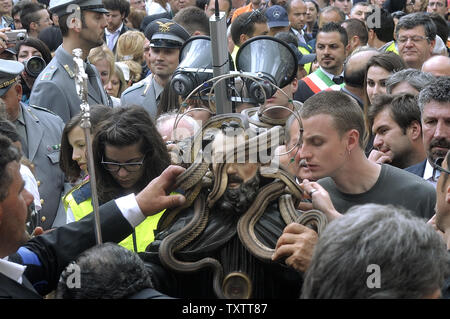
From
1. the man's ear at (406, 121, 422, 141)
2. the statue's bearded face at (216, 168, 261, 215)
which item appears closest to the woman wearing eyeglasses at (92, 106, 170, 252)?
the statue's bearded face at (216, 168, 261, 215)

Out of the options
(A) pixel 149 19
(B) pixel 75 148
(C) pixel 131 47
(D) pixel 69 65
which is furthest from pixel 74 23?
(A) pixel 149 19

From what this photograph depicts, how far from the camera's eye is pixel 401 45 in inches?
280

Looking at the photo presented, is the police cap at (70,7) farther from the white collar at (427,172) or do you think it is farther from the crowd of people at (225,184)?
the white collar at (427,172)

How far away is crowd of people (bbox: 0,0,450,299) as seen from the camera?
2.10 metres

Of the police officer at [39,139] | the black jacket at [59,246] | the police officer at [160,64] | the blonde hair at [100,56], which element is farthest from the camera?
the blonde hair at [100,56]

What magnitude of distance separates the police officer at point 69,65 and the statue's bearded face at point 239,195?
3.03 metres

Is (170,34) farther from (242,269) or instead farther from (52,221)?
(242,269)

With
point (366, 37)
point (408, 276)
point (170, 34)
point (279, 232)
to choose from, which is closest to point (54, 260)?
point (279, 232)

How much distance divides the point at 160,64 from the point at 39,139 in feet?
4.78

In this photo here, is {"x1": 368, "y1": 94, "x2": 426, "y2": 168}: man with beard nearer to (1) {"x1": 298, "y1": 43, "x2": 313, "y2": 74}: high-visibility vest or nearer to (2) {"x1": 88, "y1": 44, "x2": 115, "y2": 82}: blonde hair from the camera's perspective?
(2) {"x1": 88, "y1": 44, "x2": 115, "y2": 82}: blonde hair

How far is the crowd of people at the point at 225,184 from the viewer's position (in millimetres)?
2102

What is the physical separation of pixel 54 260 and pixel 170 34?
3.48 meters

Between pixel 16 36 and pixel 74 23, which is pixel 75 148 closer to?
pixel 74 23

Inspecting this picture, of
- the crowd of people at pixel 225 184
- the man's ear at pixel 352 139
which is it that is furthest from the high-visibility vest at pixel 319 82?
the man's ear at pixel 352 139
